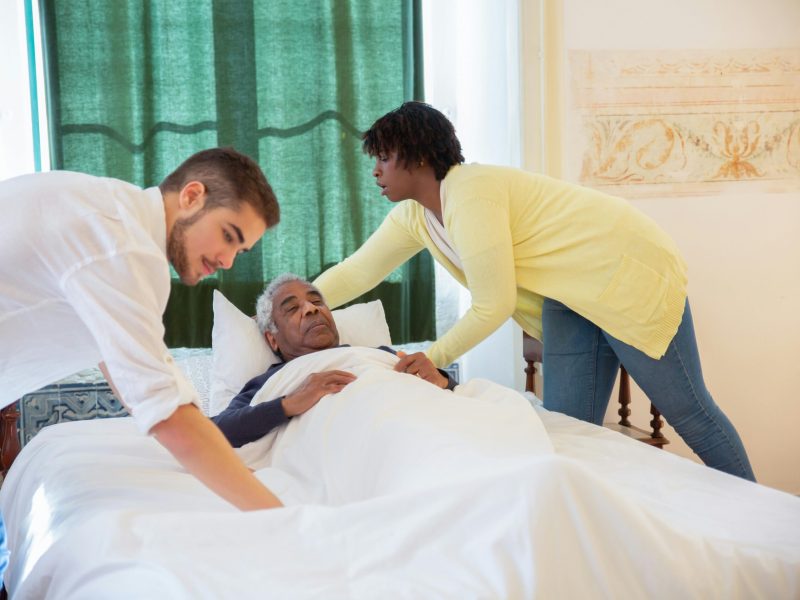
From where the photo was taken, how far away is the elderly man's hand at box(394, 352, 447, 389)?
86.7 inches

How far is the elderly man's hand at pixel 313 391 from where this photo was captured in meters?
2.07

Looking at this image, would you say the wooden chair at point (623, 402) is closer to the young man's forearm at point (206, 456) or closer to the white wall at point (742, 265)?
the white wall at point (742, 265)

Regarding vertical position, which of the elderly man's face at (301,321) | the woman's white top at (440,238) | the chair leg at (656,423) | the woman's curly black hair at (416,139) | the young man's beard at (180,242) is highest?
the woman's curly black hair at (416,139)

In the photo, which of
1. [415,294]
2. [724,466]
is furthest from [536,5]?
[724,466]

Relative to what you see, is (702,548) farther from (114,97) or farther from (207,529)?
(114,97)

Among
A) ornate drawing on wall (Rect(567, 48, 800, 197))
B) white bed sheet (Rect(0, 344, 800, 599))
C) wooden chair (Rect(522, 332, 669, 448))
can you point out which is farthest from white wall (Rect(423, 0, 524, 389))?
white bed sheet (Rect(0, 344, 800, 599))

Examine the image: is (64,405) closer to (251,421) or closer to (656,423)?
(251,421)

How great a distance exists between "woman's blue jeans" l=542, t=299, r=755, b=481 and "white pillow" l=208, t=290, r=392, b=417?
0.63m

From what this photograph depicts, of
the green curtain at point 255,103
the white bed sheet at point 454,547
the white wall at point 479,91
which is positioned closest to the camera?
the white bed sheet at point 454,547

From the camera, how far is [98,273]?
1275 millimetres

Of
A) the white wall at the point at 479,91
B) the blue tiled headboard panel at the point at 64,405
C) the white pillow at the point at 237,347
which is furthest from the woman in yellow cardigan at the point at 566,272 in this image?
the blue tiled headboard panel at the point at 64,405

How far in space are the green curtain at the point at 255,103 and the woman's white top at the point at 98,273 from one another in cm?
165

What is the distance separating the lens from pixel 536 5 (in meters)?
3.04

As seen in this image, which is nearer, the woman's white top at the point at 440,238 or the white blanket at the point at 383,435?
the white blanket at the point at 383,435
